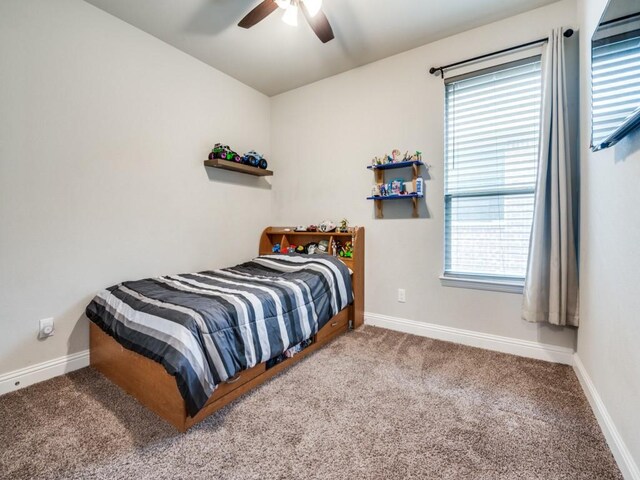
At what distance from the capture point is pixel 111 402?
65.3 inches

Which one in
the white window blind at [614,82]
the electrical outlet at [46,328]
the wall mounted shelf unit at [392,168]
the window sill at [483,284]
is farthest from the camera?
the wall mounted shelf unit at [392,168]

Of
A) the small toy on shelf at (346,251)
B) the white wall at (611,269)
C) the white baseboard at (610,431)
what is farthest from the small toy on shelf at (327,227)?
the white baseboard at (610,431)

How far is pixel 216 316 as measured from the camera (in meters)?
1.56

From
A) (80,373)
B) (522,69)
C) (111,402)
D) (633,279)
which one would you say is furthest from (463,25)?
(80,373)

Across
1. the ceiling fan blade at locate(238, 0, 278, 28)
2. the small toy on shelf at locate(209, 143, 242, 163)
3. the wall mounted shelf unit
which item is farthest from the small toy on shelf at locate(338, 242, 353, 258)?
the ceiling fan blade at locate(238, 0, 278, 28)

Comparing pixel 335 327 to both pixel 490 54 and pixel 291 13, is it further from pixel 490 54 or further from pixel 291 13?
pixel 490 54

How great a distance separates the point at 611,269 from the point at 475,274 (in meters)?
1.09

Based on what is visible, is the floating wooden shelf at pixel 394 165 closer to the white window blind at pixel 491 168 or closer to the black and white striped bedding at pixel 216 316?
the white window blind at pixel 491 168

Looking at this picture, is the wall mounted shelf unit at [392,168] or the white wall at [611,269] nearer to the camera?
the white wall at [611,269]

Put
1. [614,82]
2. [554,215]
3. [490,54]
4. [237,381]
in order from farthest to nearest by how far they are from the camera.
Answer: [490,54] → [554,215] → [237,381] → [614,82]

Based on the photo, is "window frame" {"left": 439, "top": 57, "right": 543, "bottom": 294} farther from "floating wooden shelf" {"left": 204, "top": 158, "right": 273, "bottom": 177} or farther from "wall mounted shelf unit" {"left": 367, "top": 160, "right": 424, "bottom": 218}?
"floating wooden shelf" {"left": 204, "top": 158, "right": 273, "bottom": 177}

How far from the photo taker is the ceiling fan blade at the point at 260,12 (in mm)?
1764

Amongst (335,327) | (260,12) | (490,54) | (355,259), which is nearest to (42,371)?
(335,327)

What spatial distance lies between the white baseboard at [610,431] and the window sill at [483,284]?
607 mm
